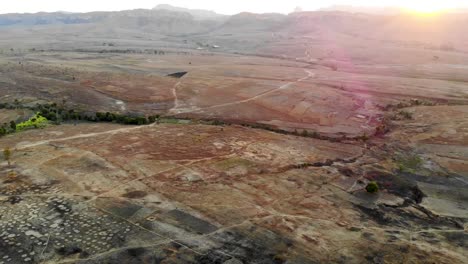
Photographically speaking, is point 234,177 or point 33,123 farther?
point 33,123

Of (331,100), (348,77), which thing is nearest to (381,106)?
(331,100)

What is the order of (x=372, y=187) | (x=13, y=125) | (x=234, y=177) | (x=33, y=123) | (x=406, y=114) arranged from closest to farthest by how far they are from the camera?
(x=372, y=187) → (x=234, y=177) → (x=13, y=125) → (x=33, y=123) → (x=406, y=114)

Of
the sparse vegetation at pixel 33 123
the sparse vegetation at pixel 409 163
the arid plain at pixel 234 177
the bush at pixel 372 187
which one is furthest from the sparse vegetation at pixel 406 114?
the sparse vegetation at pixel 33 123

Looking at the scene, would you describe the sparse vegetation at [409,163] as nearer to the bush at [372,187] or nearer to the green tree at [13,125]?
the bush at [372,187]

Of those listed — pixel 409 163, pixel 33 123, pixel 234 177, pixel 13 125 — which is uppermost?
pixel 13 125

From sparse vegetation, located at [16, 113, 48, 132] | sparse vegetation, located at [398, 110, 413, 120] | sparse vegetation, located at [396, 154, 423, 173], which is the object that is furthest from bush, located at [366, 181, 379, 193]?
sparse vegetation, located at [16, 113, 48, 132]

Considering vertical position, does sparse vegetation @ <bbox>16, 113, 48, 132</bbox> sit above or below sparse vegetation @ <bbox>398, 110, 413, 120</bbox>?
above

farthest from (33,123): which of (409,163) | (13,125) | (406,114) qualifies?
(406,114)

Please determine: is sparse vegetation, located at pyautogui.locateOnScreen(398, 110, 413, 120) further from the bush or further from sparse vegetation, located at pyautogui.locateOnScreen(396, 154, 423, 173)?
the bush

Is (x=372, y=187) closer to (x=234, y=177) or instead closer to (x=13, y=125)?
(x=234, y=177)

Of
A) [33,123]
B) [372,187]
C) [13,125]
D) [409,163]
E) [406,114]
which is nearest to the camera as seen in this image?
[372,187]

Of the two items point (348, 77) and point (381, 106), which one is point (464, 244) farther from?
point (348, 77)
